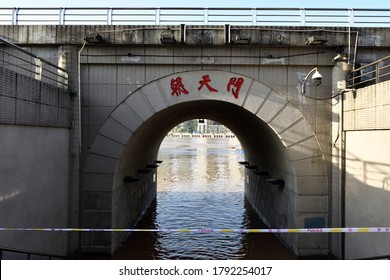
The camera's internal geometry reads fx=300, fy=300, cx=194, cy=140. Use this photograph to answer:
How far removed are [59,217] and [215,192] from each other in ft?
48.3

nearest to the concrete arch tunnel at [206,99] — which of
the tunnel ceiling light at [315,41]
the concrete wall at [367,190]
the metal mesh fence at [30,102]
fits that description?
the concrete wall at [367,190]

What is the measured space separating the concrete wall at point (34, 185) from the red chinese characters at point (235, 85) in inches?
232

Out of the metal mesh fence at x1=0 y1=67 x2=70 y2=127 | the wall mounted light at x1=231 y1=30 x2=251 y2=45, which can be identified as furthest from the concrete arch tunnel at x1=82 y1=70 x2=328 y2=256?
the metal mesh fence at x1=0 y1=67 x2=70 y2=127

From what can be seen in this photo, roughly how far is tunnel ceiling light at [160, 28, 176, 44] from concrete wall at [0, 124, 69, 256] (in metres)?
4.56

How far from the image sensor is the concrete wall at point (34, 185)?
23.9ft

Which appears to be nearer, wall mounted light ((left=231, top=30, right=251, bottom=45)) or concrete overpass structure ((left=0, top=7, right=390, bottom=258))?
wall mounted light ((left=231, top=30, right=251, bottom=45))

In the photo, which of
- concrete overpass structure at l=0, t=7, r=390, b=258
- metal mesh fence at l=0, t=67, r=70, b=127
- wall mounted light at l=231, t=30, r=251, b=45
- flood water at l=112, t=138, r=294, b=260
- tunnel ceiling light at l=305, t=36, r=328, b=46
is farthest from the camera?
flood water at l=112, t=138, r=294, b=260

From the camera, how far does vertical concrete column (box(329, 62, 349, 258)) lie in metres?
10.3

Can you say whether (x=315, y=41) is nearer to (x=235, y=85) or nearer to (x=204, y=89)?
(x=235, y=85)

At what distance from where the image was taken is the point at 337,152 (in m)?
10.4

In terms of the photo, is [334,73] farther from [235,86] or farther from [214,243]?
[214,243]

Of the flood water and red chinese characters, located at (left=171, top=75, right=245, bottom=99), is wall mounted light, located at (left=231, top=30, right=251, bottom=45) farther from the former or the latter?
the flood water

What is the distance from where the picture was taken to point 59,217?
9.79m

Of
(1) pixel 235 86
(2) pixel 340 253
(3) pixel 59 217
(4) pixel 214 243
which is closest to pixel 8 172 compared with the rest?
(3) pixel 59 217
